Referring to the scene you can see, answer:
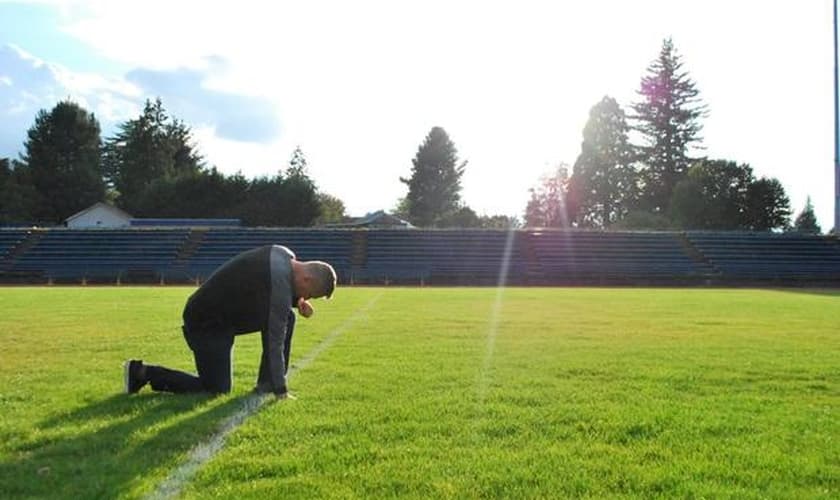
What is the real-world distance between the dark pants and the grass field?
0.65 ft

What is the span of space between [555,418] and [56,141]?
84552 millimetres

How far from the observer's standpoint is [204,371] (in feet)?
22.5

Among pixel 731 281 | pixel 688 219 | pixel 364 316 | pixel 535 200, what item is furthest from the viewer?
pixel 535 200

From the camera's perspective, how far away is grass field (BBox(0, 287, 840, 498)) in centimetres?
421

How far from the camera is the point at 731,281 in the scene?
4294cm

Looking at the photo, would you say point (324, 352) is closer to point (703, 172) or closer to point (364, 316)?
point (364, 316)

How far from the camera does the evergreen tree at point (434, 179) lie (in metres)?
94.9

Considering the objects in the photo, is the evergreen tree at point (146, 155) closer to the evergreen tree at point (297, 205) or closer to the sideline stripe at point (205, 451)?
the evergreen tree at point (297, 205)

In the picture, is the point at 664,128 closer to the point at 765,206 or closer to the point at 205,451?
the point at 765,206

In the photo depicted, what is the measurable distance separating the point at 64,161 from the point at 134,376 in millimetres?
81439

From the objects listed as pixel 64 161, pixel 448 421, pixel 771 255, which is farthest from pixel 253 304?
Answer: pixel 64 161

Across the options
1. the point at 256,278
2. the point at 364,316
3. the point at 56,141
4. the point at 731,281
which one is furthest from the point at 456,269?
the point at 56,141

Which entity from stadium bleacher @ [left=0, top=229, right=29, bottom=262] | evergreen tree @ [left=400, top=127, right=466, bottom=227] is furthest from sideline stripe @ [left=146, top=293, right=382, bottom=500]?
evergreen tree @ [left=400, top=127, right=466, bottom=227]

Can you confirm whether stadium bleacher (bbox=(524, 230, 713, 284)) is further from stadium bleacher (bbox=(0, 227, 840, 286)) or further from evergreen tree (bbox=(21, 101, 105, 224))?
evergreen tree (bbox=(21, 101, 105, 224))
